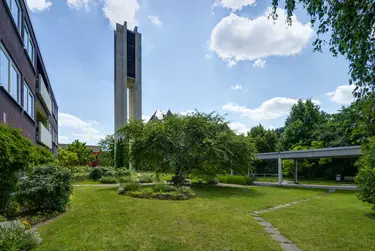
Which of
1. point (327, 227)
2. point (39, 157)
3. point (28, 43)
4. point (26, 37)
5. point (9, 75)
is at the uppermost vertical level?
point (26, 37)

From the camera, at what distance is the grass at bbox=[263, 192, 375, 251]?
5.50 m

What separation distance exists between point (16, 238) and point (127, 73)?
39.2 m

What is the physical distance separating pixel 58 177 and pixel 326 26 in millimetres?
8433

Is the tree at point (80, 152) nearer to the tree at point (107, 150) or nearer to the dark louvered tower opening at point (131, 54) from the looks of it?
the tree at point (107, 150)

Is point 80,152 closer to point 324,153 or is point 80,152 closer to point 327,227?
point 324,153

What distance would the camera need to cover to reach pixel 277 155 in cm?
2238

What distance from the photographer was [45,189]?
7.59 metres

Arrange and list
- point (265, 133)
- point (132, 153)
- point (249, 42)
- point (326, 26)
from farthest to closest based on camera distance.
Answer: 1. point (265, 133)
2. point (132, 153)
3. point (249, 42)
4. point (326, 26)

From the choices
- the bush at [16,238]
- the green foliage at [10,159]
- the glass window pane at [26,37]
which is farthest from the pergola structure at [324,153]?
the glass window pane at [26,37]

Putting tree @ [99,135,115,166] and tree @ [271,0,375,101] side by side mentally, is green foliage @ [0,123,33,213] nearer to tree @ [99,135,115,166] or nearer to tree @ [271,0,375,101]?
tree @ [271,0,375,101]

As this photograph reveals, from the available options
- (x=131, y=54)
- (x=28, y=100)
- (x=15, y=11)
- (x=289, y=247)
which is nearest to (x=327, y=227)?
(x=289, y=247)

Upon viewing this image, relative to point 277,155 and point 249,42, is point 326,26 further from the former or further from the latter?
point 277,155

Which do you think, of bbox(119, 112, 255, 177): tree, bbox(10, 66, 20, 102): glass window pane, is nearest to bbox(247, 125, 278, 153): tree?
bbox(119, 112, 255, 177): tree

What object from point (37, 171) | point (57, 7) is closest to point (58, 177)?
point (37, 171)
